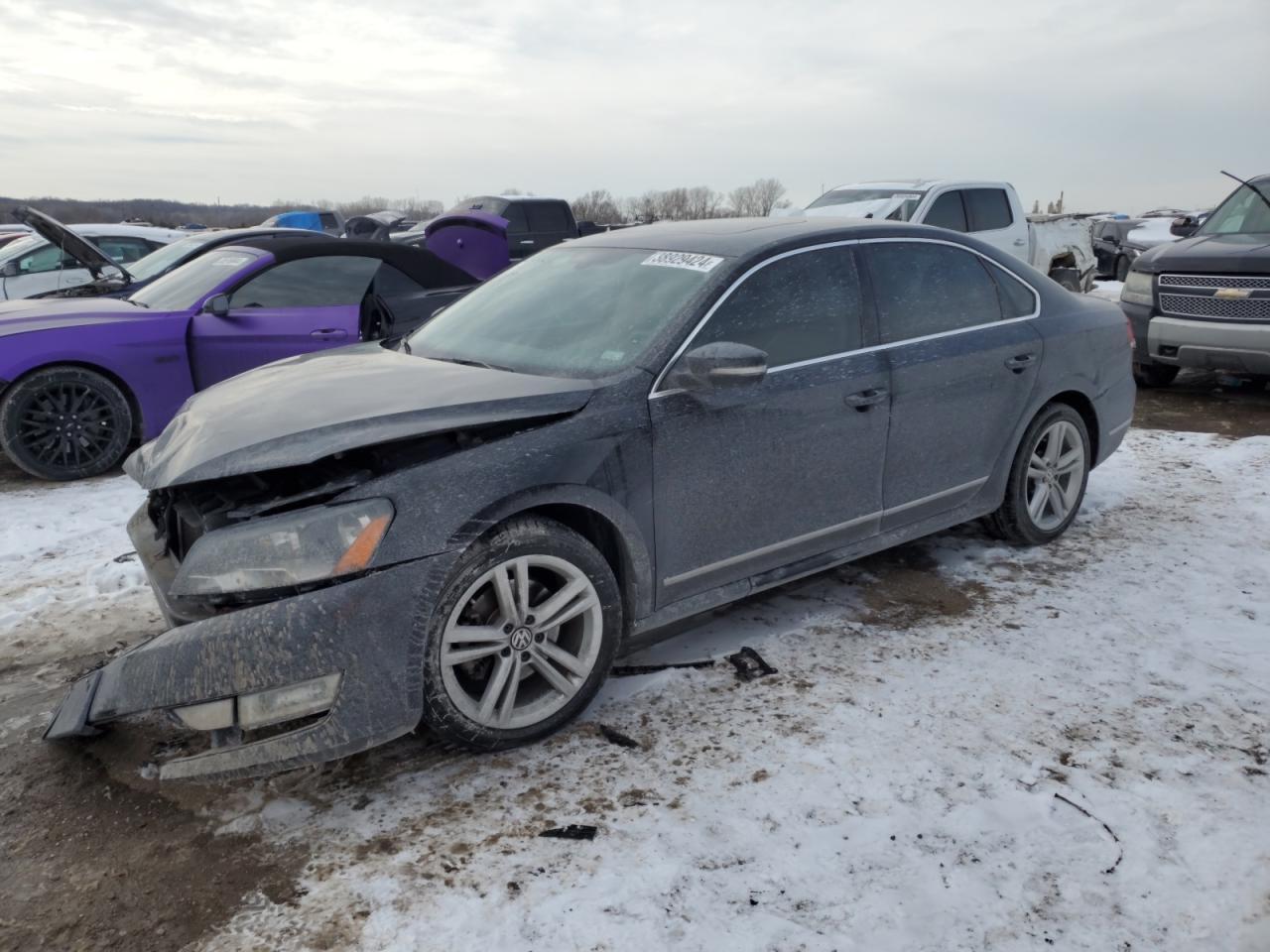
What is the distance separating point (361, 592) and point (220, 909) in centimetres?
84

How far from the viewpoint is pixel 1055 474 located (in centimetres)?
479

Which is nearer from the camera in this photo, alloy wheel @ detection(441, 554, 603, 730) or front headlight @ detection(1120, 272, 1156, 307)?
alloy wheel @ detection(441, 554, 603, 730)

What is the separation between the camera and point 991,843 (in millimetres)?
2582

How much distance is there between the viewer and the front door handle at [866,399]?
147 inches

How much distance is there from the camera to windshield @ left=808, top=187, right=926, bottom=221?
453 inches

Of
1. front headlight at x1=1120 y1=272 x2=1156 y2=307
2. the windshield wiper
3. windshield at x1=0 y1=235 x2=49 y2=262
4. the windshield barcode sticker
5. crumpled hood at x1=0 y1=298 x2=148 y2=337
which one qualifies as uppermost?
the windshield barcode sticker

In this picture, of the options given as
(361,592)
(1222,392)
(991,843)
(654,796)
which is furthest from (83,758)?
(1222,392)

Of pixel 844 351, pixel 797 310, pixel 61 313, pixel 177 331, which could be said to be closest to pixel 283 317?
pixel 177 331

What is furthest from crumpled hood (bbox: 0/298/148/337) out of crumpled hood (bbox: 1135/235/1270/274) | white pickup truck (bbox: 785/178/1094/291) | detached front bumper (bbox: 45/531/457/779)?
crumpled hood (bbox: 1135/235/1270/274)

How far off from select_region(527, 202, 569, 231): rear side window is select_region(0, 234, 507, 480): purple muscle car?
9.47m

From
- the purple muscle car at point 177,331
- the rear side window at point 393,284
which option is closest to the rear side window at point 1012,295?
the purple muscle car at point 177,331

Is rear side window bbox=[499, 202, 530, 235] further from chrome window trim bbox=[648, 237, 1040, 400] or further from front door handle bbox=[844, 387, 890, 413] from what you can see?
front door handle bbox=[844, 387, 890, 413]

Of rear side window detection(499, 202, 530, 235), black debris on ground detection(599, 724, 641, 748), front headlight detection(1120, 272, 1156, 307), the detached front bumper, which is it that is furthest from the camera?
rear side window detection(499, 202, 530, 235)

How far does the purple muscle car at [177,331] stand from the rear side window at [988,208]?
7.37 metres
